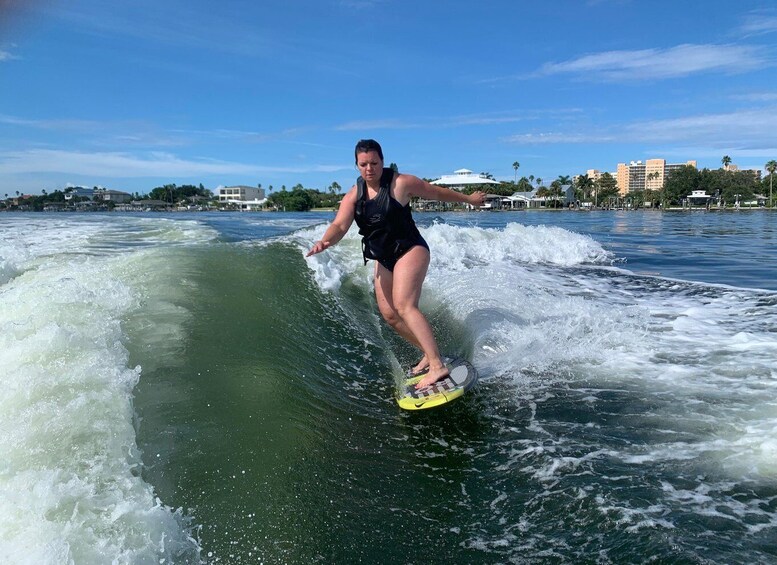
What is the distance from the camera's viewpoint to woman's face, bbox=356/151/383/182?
14.4ft

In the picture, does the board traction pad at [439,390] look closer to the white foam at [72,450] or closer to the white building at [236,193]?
the white foam at [72,450]

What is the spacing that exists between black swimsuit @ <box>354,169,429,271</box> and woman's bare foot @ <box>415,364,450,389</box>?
39.1 inches

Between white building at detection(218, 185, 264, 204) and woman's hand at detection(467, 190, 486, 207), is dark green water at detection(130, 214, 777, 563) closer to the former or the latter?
woman's hand at detection(467, 190, 486, 207)

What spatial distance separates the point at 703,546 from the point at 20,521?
3166mm

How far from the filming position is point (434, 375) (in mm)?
4555

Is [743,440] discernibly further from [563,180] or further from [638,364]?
[563,180]

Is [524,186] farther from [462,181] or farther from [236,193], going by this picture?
[236,193]

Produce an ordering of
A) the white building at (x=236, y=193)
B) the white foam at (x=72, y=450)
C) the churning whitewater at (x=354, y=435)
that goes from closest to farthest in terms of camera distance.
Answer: the white foam at (x=72, y=450)
the churning whitewater at (x=354, y=435)
the white building at (x=236, y=193)

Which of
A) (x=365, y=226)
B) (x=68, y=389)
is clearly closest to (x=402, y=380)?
(x=365, y=226)

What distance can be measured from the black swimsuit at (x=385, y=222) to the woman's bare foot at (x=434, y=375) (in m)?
0.99

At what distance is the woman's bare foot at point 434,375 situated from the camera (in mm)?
4527

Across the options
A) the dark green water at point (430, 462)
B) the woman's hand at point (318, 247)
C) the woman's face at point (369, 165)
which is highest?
the woman's face at point (369, 165)

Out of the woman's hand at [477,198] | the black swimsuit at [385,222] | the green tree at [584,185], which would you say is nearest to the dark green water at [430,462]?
the black swimsuit at [385,222]

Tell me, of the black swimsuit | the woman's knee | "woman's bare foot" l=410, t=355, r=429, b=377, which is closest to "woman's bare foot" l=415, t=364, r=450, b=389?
"woman's bare foot" l=410, t=355, r=429, b=377
